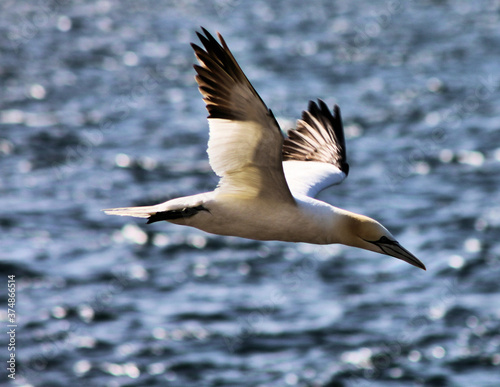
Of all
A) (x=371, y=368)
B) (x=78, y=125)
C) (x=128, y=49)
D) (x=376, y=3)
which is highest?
(x=376, y=3)

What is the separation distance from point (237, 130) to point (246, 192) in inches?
35.0

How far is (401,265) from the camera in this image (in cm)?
5512

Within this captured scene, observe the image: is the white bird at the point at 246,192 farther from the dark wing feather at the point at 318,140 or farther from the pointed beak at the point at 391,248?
the dark wing feather at the point at 318,140

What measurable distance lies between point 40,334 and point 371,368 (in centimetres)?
1730

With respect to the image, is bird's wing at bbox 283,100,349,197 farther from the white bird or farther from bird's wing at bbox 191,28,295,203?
bird's wing at bbox 191,28,295,203

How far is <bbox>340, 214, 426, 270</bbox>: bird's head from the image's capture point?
11500mm

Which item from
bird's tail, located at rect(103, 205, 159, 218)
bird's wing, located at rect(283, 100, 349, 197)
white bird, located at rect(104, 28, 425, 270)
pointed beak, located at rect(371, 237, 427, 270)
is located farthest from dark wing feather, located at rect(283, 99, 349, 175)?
bird's tail, located at rect(103, 205, 159, 218)

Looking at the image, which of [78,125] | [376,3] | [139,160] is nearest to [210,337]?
[139,160]

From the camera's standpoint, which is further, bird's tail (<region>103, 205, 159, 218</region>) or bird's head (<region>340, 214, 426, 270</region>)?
bird's head (<region>340, 214, 426, 270</region>)

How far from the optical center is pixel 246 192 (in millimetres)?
10984

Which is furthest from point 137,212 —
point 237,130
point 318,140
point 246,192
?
point 318,140

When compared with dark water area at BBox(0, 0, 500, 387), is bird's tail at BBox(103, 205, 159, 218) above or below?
below

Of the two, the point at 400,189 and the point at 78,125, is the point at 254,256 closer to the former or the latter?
the point at 400,189

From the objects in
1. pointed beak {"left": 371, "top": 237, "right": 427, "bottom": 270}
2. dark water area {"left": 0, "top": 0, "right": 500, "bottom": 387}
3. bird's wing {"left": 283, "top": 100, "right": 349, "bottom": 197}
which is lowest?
pointed beak {"left": 371, "top": 237, "right": 427, "bottom": 270}
